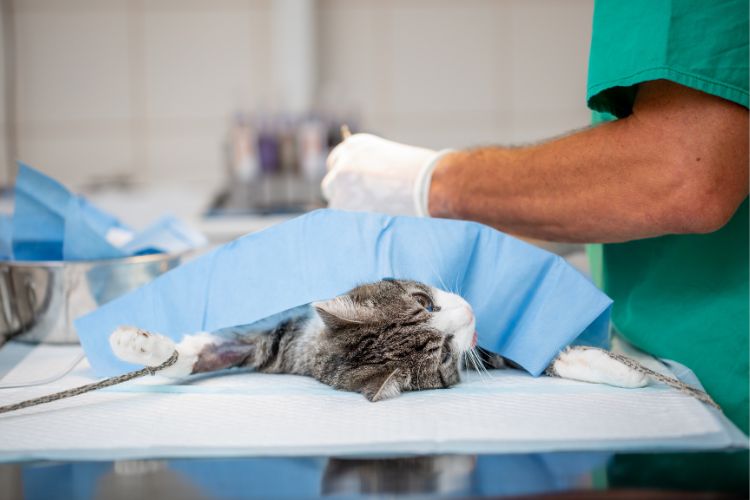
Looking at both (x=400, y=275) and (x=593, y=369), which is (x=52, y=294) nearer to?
(x=400, y=275)

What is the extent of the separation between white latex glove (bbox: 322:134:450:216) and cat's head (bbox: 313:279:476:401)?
0.23 meters

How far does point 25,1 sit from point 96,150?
0.64m

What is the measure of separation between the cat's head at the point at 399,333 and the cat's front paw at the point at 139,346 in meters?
0.18

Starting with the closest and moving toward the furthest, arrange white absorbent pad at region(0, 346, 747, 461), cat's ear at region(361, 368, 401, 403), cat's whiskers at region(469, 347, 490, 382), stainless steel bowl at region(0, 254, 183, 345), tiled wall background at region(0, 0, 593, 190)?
white absorbent pad at region(0, 346, 747, 461), cat's ear at region(361, 368, 401, 403), cat's whiskers at region(469, 347, 490, 382), stainless steel bowl at region(0, 254, 183, 345), tiled wall background at region(0, 0, 593, 190)

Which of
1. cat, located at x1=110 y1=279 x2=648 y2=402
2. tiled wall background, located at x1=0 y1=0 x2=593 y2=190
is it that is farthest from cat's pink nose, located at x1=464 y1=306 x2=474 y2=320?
tiled wall background, located at x1=0 y1=0 x2=593 y2=190

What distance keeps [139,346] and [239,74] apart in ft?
8.30

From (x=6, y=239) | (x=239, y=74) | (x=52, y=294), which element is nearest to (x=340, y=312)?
(x=52, y=294)

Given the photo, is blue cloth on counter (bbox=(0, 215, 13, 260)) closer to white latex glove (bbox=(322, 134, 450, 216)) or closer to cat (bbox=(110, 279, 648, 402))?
cat (bbox=(110, 279, 648, 402))

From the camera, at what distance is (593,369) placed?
90 cm

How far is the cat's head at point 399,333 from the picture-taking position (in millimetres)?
927

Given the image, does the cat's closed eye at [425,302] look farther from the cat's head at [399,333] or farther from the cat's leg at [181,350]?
the cat's leg at [181,350]

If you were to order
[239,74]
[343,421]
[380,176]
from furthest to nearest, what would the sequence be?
[239,74]
[380,176]
[343,421]

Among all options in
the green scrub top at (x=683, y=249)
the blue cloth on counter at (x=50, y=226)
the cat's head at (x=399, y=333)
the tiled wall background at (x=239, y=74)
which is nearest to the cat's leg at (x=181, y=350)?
the cat's head at (x=399, y=333)

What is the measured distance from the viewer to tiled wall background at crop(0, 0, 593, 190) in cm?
321
